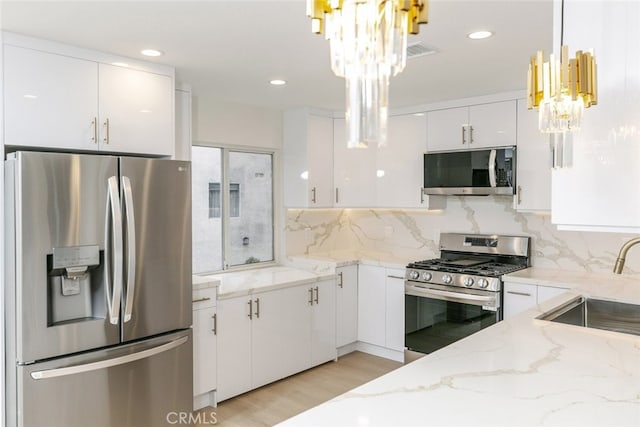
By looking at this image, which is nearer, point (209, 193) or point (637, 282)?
point (637, 282)

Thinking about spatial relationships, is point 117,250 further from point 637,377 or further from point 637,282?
point 637,282

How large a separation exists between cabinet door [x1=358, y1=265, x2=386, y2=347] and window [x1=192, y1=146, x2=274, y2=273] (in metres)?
0.92

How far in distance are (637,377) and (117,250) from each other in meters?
2.25

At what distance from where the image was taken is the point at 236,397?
354cm

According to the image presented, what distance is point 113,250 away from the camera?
2488 millimetres

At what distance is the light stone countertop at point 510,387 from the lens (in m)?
1.25

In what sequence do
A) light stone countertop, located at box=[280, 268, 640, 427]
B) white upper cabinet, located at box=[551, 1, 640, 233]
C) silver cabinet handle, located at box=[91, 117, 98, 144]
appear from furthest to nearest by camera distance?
silver cabinet handle, located at box=[91, 117, 98, 144] < white upper cabinet, located at box=[551, 1, 640, 233] < light stone countertop, located at box=[280, 268, 640, 427]

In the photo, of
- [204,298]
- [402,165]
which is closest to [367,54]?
[204,298]

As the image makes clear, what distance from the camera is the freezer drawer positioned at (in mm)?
2299

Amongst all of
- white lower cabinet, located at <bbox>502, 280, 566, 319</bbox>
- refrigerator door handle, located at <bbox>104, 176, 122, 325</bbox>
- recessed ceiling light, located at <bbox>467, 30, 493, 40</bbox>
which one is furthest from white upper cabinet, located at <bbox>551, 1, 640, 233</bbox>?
refrigerator door handle, located at <bbox>104, 176, 122, 325</bbox>

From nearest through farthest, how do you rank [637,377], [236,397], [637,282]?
[637,377] → [637,282] → [236,397]

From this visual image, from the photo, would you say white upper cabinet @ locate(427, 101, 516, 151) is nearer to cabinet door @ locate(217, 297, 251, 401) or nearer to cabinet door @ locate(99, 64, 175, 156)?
cabinet door @ locate(217, 297, 251, 401)

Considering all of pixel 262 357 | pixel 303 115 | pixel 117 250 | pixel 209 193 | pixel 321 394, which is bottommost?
pixel 321 394

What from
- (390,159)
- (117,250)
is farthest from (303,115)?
(117,250)
